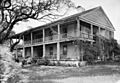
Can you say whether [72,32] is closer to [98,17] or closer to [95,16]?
[95,16]

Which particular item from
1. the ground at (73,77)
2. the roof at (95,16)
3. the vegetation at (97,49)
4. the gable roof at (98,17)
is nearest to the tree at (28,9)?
the roof at (95,16)

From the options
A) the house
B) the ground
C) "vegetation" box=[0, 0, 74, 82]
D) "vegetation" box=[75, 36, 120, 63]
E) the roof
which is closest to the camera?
the ground

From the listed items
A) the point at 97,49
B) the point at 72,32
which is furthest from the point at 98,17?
the point at 97,49

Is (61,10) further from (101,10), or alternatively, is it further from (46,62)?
(101,10)

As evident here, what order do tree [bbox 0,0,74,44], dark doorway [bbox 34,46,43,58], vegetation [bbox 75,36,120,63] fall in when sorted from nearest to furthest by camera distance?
tree [bbox 0,0,74,44] → vegetation [bbox 75,36,120,63] → dark doorway [bbox 34,46,43,58]

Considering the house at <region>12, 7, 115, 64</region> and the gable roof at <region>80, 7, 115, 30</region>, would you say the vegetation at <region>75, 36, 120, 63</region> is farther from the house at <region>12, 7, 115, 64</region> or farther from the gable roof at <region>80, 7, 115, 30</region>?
the gable roof at <region>80, 7, 115, 30</region>

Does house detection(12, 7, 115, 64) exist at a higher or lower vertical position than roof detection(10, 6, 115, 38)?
lower

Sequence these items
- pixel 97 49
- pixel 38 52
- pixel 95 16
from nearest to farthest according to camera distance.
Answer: pixel 97 49 < pixel 95 16 < pixel 38 52

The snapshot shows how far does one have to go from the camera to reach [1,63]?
11.4 ft

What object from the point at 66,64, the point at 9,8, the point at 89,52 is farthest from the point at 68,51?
the point at 9,8

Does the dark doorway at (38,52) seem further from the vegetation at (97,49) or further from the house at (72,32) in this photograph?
the vegetation at (97,49)

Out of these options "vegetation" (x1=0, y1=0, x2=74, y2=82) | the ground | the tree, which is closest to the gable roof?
"vegetation" (x1=0, y1=0, x2=74, y2=82)

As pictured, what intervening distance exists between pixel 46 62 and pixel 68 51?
393 cm

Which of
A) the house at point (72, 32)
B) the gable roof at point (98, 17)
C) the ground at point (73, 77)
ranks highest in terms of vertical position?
the gable roof at point (98, 17)
